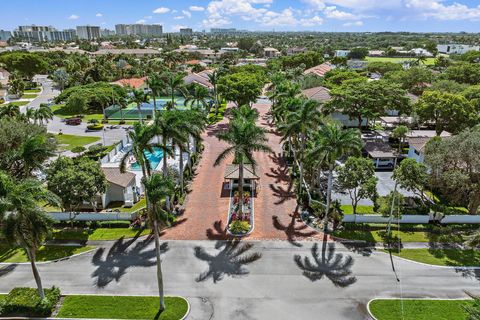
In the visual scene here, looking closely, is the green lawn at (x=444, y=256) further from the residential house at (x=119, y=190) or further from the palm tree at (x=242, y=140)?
the residential house at (x=119, y=190)

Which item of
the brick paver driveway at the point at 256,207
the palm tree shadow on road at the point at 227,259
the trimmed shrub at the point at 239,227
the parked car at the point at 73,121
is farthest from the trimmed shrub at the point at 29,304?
the parked car at the point at 73,121

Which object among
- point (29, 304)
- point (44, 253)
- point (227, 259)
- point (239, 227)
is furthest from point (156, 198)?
point (44, 253)

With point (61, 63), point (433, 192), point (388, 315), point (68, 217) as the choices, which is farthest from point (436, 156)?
point (61, 63)

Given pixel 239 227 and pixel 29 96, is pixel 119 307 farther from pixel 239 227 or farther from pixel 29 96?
pixel 29 96

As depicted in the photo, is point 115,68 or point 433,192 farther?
point 115,68

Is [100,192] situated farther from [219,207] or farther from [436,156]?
[436,156]
